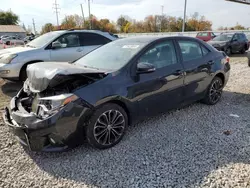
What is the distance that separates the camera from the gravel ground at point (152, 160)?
8.06ft

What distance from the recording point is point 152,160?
282 cm

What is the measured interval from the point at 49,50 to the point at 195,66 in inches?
168

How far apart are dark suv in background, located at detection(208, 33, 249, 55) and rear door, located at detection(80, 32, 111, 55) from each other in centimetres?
922

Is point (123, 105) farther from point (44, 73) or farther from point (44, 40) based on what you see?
point (44, 40)

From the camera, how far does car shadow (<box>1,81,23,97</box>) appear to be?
5.76m

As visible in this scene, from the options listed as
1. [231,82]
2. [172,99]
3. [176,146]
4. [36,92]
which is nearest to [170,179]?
[176,146]

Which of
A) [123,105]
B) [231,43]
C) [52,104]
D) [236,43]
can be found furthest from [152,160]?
[236,43]

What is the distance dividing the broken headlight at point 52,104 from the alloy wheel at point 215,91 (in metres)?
3.19

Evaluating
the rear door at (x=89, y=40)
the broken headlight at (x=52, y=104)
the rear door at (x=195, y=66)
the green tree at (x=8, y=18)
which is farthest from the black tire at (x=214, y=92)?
the green tree at (x=8, y=18)

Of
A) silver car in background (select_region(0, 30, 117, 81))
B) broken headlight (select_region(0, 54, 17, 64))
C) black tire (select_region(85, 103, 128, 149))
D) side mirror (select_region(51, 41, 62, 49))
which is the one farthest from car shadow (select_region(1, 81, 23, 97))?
black tire (select_region(85, 103, 128, 149))

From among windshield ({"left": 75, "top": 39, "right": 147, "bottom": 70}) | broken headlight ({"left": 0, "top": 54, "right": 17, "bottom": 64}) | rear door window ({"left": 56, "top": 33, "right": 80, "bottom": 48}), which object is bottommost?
broken headlight ({"left": 0, "top": 54, "right": 17, "bottom": 64})

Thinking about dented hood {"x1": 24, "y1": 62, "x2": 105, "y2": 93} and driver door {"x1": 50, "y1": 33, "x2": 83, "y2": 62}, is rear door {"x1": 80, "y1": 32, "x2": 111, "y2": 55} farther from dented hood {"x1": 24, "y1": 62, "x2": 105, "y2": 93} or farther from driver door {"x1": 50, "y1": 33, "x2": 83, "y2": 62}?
dented hood {"x1": 24, "y1": 62, "x2": 105, "y2": 93}

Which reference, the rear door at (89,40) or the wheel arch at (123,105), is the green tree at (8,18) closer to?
the rear door at (89,40)

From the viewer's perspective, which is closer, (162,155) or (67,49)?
(162,155)
